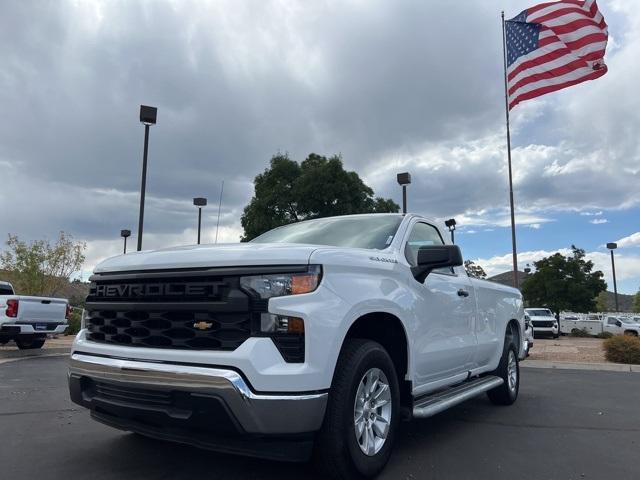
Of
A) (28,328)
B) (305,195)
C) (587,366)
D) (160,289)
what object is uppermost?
(305,195)

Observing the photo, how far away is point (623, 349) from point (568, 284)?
2773cm

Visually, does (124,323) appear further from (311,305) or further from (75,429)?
(75,429)

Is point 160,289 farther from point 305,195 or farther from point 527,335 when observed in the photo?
point 305,195

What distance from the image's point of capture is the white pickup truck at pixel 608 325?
91.8 ft

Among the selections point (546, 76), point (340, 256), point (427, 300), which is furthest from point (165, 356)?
point (546, 76)

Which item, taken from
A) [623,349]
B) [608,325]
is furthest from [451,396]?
[608,325]

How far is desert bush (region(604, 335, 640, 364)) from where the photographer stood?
12.1m

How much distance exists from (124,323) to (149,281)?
14.0 inches

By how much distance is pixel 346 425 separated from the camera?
327cm

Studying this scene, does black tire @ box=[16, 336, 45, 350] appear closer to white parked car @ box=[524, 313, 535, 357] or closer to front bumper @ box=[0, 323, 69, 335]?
front bumper @ box=[0, 323, 69, 335]

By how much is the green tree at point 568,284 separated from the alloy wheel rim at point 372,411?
37.4 metres

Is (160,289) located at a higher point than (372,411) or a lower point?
higher

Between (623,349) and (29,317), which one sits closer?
(29,317)

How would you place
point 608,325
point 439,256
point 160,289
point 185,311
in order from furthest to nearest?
point 608,325 → point 439,256 → point 160,289 → point 185,311
